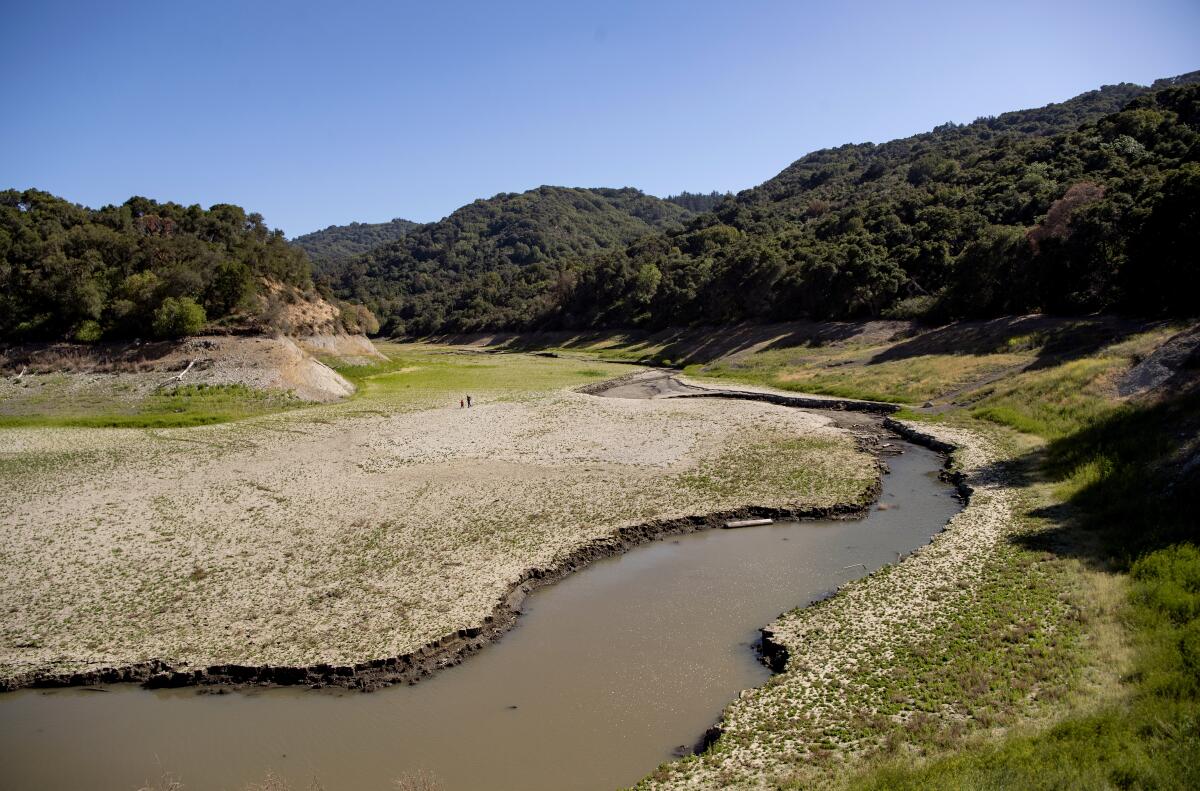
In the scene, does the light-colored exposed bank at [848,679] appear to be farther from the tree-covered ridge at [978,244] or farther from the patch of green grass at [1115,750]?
the tree-covered ridge at [978,244]

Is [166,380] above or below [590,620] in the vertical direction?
above

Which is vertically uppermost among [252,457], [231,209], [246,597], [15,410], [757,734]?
[231,209]

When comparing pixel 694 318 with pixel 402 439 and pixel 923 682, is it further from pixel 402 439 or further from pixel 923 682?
pixel 923 682

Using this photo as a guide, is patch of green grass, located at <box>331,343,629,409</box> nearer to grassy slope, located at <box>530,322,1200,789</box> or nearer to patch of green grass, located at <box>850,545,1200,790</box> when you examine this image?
grassy slope, located at <box>530,322,1200,789</box>

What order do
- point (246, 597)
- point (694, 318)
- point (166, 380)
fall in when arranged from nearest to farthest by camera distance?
point (246, 597), point (166, 380), point (694, 318)

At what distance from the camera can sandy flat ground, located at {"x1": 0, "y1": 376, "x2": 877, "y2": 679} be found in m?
15.2

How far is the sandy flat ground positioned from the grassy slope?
280 inches

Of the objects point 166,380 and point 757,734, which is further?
point 166,380

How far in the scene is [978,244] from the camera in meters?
56.7

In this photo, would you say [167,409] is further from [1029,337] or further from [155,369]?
[1029,337]

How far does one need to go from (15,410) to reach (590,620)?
4880 centimetres

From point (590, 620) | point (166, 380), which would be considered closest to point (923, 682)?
point (590, 620)

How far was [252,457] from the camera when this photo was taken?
102ft

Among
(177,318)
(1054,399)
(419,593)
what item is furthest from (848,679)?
(177,318)
